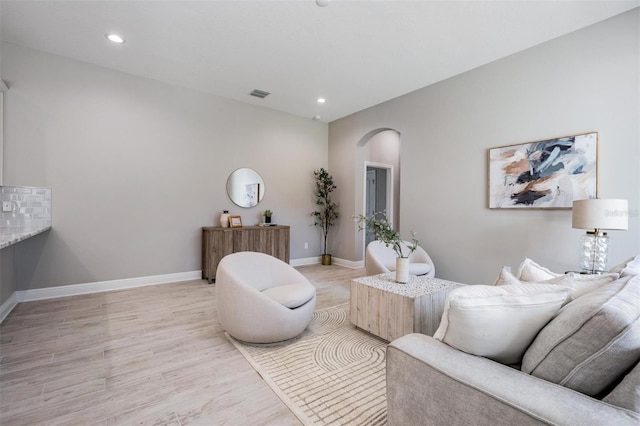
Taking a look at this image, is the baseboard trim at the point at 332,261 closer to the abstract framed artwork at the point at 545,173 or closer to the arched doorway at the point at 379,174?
the arched doorway at the point at 379,174

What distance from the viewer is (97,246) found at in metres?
3.88

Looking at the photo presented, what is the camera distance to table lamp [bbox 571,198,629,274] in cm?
242

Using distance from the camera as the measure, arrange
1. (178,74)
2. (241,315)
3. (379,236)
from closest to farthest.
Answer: (241,315) → (379,236) → (178,74)

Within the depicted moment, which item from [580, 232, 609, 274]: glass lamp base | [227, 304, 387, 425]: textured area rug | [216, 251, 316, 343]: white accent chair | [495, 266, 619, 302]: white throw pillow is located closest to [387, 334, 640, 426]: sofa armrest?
[495, 266, 619, 302]: white throw pillow

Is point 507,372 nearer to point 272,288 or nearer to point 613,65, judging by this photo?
point 272,288

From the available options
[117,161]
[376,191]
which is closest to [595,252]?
[376,191]

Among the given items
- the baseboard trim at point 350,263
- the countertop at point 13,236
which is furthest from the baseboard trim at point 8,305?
the baseboard trim at point 350,263

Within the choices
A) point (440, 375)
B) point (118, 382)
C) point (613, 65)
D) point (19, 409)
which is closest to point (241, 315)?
point (118, 382)

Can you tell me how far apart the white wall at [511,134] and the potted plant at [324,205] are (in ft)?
4.93

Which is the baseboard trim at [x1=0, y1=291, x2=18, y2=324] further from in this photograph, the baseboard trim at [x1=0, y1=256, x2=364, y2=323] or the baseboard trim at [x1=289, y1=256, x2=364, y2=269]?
the baseboard trim at [x1=289, y1=256, x2=364, y2=269]

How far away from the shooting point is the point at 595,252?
103 inches

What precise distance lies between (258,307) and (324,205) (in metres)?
4.04

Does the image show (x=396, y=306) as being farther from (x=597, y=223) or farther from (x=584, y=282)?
(x=597, y=223)

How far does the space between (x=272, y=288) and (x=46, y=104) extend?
3659mm
